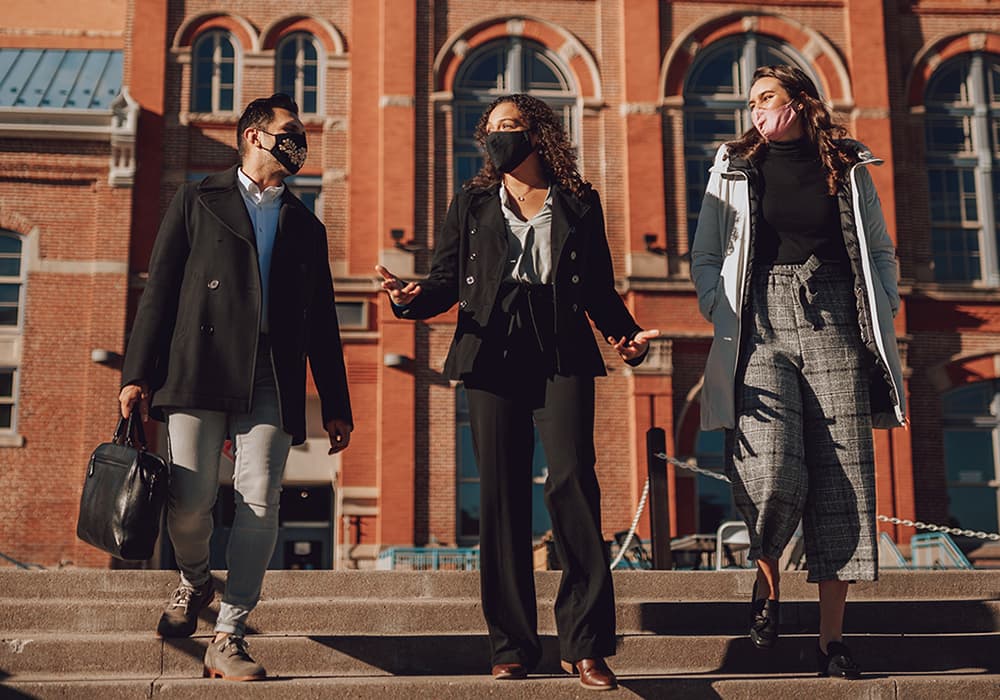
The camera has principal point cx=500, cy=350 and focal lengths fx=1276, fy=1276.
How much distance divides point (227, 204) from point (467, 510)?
15.7 m

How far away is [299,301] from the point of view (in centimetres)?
516

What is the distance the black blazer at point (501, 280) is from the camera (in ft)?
16.4

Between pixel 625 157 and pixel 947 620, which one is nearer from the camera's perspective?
pixel 947 620

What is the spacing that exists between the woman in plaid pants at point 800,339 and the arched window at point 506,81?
53.7ft

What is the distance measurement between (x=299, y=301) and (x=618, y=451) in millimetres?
15814

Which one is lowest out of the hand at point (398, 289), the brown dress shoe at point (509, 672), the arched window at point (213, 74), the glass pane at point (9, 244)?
the brown dress shoe at point (509, 672)

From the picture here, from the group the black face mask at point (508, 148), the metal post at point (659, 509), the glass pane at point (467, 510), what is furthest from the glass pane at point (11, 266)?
the black face mask at point (508, 148)

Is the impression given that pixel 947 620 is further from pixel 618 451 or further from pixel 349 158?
pixel 349 158

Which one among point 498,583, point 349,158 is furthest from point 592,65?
point 498,583

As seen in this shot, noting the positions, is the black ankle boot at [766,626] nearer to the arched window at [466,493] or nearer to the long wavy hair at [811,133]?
the long wavy hair at [811,133]

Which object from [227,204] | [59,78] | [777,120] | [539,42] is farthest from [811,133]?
[59,78]

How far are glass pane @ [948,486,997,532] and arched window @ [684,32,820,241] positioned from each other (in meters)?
6.18

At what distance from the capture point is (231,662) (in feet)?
15.3

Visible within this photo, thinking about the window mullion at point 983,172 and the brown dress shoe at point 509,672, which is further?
the window mullion at point 983,172
